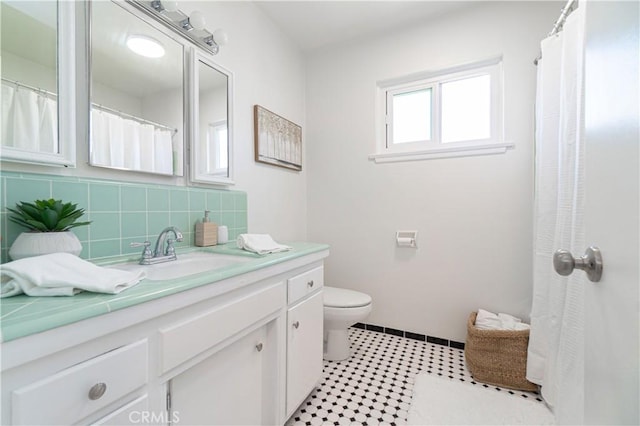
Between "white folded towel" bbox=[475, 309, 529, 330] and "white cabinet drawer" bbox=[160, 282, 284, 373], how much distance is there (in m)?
1.38

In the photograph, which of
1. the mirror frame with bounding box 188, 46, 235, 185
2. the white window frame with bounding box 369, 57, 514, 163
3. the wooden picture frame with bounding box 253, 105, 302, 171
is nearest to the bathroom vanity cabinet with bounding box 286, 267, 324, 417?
the mirror frame with bounding box 188, 46, 235, 185

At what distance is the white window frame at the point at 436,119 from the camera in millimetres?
1836

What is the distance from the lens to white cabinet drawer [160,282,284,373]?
2.23 feet

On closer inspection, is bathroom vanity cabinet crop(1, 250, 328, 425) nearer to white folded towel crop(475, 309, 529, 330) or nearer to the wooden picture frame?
the wooden picture frame

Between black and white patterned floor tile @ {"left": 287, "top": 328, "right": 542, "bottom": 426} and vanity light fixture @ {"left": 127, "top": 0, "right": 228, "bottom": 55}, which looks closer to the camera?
vanity light fixture @ {"left": 127, "top": 0, "right": 228, "bottom": 55}

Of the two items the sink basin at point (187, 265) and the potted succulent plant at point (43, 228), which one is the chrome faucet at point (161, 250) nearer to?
the sink basin at point (187, 265)

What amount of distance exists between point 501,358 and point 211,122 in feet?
7.11

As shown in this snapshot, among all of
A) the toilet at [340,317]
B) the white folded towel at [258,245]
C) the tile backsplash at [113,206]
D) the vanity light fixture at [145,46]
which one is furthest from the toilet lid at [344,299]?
the vanity light fixture at [145,46]

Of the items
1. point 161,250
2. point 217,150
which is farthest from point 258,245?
point 217,150

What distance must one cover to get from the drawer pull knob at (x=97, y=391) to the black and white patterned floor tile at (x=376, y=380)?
100 cm

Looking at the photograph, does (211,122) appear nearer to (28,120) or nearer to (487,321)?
(28,120)

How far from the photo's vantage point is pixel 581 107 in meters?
1.09

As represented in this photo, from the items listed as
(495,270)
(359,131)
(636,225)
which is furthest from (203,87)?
(495,270)

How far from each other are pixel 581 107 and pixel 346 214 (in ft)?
5.11
